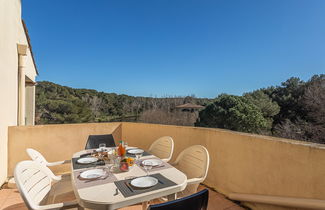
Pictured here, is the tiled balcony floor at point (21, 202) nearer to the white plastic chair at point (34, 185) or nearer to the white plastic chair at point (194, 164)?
the white plastic chair at point (194, 164)

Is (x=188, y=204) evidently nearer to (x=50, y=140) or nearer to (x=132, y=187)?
(x=132, y=187)

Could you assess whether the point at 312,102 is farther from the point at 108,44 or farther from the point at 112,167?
the point at 108,44

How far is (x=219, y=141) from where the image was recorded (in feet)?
8.26

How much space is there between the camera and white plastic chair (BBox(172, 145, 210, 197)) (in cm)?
173

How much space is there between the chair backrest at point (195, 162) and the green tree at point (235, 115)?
1002cm

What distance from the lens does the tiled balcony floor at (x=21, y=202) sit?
6.79 ft

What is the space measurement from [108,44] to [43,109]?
692 centimetres

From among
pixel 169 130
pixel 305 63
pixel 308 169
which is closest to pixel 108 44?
pixel 169 130

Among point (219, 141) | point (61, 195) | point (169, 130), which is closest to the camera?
point (61, 195)

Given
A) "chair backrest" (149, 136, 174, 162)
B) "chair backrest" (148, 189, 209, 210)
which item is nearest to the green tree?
"chair backrest" (149, 136, 174, 162)

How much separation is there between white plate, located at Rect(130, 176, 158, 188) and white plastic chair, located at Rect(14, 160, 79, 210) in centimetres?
45

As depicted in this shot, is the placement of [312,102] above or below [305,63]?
below

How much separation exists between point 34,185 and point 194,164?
61.0 inches

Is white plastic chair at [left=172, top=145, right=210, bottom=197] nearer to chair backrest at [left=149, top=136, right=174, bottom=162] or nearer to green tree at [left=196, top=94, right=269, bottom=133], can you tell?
chair backrest at [left=149, top=136, right=174, bottom=162]
